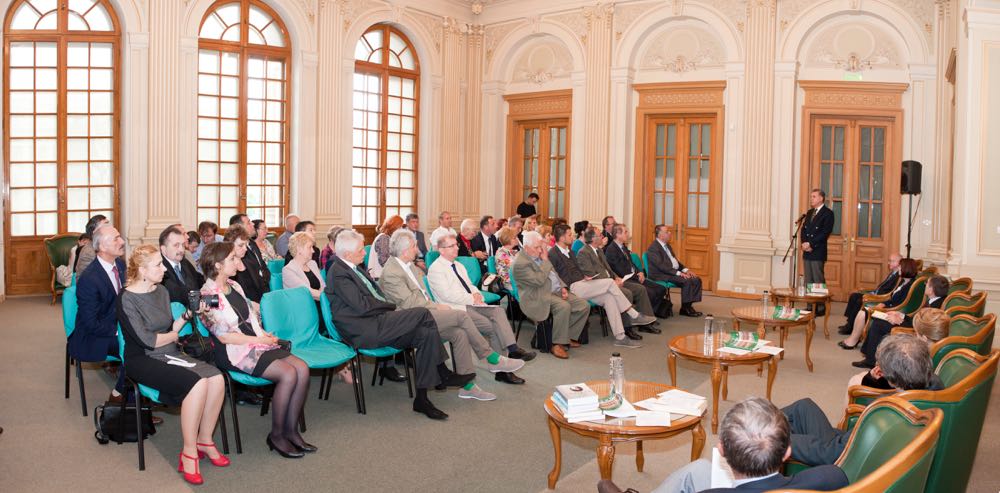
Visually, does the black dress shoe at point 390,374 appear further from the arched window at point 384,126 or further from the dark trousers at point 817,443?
the arched window at point 384,126

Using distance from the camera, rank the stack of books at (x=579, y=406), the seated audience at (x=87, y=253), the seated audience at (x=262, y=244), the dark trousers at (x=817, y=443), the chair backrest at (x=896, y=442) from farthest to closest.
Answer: the seated audience at (x=262, y=244)
the seated audience at (x=87, y=253)
the stack of books at (x=579, y=406)
the dark trousers at (x=817, y=443)
the chair backrest at (x=896, y=442)

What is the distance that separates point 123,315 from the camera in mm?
3994

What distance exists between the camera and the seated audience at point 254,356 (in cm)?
426

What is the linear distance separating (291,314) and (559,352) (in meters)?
2.68

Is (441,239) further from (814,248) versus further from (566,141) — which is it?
(566,141)

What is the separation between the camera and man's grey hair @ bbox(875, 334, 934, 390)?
3.13 m

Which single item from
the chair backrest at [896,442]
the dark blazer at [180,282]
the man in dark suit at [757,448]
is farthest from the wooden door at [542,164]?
the man in dark suit at [757,448]

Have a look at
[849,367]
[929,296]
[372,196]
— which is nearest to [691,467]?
[929,296]

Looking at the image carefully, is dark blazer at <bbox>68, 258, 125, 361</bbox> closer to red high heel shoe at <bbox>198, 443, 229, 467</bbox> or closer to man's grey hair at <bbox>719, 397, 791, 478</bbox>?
red high heel shoe at <bbox>198, 443, 229, 467</bbox>

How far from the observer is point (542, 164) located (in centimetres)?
1289

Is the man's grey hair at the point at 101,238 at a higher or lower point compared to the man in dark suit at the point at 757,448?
higher

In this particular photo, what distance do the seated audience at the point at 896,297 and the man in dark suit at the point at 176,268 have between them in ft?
19.0

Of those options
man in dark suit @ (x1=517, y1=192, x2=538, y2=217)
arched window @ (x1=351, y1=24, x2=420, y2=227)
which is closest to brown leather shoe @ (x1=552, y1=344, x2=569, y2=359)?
man in dark suit @ (x1=517, y1=192, x2=538, y2=217)

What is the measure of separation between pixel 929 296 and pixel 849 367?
112 cm
